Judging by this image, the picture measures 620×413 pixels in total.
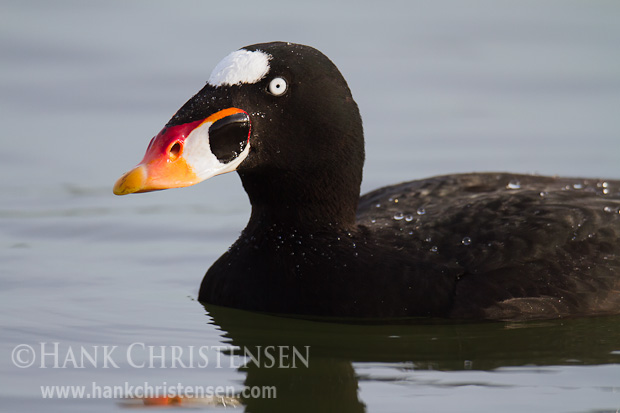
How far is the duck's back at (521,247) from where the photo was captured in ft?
27.5

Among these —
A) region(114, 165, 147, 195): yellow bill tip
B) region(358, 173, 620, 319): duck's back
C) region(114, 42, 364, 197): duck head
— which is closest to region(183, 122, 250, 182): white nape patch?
region(114, 42, 364, 197): duck head

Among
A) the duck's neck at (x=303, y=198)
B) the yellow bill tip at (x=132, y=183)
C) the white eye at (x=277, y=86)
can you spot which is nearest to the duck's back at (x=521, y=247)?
the duck's neck at (x=303, y=198)

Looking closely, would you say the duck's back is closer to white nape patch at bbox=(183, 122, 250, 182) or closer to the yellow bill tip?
white nape patch at bbox=(183, 122, 250, 182)

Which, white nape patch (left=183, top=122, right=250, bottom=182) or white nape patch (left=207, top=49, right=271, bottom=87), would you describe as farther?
white nape patch (left=207, top=49, right=271, bottom=87)

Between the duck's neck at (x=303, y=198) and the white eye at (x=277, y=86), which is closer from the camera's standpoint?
the white eye at (x=277, y=86)

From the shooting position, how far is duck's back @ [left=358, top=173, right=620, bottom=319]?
838 centimetres

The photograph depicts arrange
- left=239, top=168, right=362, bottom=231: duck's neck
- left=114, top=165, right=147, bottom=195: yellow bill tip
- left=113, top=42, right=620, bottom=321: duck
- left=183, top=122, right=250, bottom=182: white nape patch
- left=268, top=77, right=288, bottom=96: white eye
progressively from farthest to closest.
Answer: left=239, top=168, right=362, bottom=231: duck's neck → left=268, top=77, right=288, bottom=96: white eye → left=113, top=42, right=620, bottom=321: duck → left=183, top=122, right=250, bottom=182: white nape patch → left=114, top=165, right=147, bottom=195: yellow bill tip

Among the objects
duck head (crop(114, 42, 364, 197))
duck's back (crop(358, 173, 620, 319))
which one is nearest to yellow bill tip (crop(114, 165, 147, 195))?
duck head (crop(114, 42, 364, 197))

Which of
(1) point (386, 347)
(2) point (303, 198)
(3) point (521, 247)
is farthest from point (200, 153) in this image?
(3) point (521, 247)

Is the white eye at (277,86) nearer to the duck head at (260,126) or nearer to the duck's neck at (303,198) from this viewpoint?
the duck head at (260,126)

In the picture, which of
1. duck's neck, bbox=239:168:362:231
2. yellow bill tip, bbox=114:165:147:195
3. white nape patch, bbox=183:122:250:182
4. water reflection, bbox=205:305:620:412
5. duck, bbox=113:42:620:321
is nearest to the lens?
water reflection, bbox=205:305:620:412

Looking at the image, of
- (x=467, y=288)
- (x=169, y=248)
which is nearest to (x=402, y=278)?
(x=467, y=288)

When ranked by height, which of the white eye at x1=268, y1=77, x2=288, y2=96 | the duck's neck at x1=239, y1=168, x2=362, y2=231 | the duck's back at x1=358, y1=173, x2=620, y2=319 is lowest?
the duck's back at x1=358, y1=173, x2=620, y2=319

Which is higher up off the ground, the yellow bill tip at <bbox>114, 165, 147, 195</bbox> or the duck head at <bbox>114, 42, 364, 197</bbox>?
the duck head at <bbox>114, 42, 364, 197</bbox>
